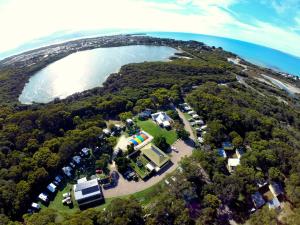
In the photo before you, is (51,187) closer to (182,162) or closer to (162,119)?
(182,162)

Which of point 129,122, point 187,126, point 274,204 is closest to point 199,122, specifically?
point 187,126

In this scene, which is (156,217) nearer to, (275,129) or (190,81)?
(275,129)

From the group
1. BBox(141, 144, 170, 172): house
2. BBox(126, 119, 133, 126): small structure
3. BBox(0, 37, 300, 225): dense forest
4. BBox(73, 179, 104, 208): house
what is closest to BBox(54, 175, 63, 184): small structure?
BBox(0, 37, 300, 225): dense forest

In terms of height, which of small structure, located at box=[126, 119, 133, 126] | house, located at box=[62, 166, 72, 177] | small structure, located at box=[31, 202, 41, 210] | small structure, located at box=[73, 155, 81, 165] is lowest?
small structure, located at box=[31, 202, 41, 210]

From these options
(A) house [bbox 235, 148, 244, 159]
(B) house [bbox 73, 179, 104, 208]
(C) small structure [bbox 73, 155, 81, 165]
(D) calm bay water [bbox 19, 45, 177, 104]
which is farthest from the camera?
(D) calm bay water [bbox 19, 45, 177, 104]

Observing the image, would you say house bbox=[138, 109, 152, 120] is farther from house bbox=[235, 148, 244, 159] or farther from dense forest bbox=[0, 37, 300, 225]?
house bbox=[235, 148, 244, 159]

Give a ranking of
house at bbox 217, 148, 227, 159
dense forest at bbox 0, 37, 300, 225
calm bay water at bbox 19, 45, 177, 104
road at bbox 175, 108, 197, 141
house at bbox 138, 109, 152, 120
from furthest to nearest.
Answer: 1. calm bay water at bbox 19, 45, 177, 104
2. house at bbox 138, 109, 152, 120
3. road at bbox 175, 108, 197, 141
4. house at bbox 217, 148, 227, 159
5. dense forest at bbox 0, 37, 300, 225

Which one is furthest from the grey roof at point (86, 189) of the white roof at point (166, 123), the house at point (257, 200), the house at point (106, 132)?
the house at point (257, 200)
